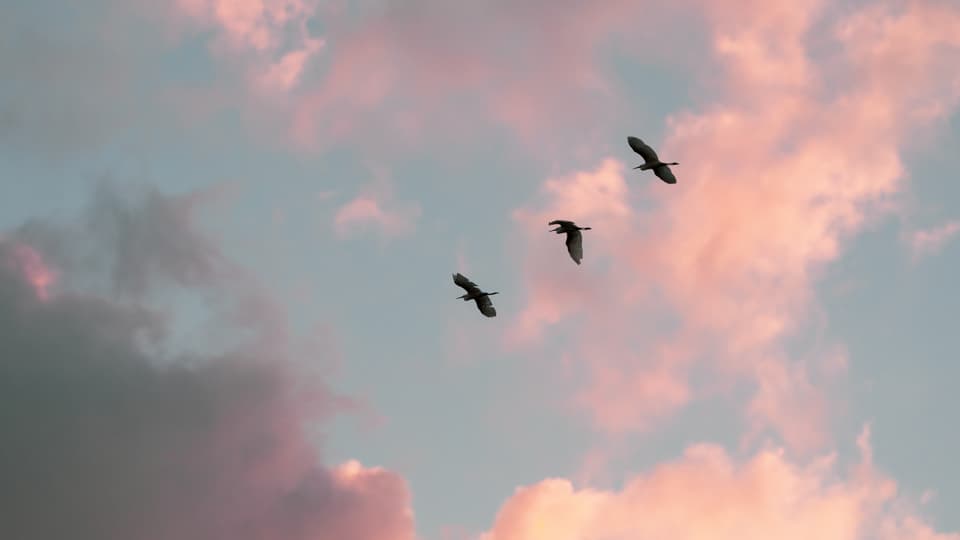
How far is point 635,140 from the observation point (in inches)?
4793

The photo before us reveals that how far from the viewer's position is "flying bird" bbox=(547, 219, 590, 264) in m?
122

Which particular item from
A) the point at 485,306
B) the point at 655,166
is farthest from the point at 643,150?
the point at 485,306

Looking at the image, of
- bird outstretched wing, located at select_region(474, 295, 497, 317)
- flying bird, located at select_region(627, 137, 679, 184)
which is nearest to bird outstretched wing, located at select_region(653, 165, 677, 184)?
flying bird, located at select_region(627, 137, 679, 184)

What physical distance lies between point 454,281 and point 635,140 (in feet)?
84.8

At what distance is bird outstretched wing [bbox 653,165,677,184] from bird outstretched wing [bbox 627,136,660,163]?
908mm

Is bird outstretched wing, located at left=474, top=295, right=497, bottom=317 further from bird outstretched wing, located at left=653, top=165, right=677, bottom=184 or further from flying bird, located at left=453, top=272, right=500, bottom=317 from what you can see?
bird outstretched wing, located at left=653, top=165, right=677, bottom=184

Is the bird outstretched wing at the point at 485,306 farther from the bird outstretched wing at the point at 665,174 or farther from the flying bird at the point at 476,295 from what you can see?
the bird outstretched wing at the point at 665,174

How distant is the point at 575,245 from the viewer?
12300 centimetres

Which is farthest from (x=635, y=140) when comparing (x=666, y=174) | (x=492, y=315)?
(x=492, y=315)

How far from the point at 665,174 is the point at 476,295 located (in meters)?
25.5

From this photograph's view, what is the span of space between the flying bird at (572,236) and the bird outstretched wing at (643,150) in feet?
30.7

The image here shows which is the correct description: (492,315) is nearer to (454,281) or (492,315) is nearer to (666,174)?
(454,281)

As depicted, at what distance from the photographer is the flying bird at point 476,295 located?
132500 mm

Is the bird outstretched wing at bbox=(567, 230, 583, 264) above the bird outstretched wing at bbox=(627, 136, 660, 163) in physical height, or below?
below
